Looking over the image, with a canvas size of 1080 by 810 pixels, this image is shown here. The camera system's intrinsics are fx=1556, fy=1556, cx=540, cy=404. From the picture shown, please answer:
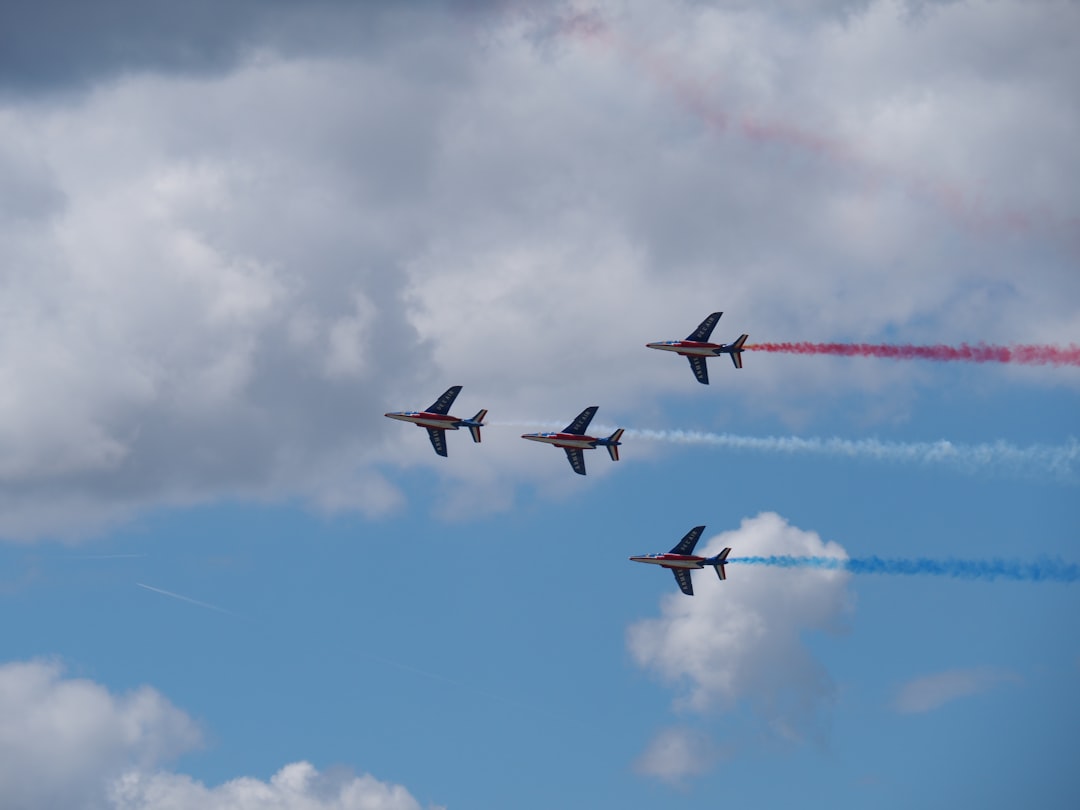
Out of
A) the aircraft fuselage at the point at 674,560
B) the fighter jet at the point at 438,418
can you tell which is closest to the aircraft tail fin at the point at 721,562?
the aircraft fuselage at the point at 674,560

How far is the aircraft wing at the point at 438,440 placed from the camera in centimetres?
16138

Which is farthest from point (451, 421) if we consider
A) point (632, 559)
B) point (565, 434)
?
point (632, 559)

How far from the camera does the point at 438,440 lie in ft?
530

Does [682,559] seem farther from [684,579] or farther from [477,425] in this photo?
[477,425]

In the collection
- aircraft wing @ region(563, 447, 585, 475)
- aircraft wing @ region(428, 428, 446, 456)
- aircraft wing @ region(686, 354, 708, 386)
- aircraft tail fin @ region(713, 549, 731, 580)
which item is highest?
aircraft wing @ region(686, 354, 708, 386)

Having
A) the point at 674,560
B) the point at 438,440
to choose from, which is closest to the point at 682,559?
the point at 674,560

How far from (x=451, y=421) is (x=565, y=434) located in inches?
463

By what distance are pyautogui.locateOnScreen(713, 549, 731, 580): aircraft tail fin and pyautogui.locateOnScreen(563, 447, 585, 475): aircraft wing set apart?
16605mm

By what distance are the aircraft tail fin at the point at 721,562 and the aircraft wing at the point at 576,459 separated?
1660 cm

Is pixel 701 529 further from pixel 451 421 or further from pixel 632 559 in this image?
pixel 451 421

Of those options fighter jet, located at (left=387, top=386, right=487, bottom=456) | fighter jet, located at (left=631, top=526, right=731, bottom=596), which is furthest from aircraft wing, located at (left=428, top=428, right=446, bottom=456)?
fighter jet, located at (left=631, top=526, right=731, bottom=596)

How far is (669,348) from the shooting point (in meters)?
154

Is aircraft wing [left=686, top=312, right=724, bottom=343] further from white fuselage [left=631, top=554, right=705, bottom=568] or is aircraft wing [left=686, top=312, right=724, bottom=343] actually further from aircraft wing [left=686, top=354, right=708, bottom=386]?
white fuselage [left=631, top=554, right=705, bottom=568]

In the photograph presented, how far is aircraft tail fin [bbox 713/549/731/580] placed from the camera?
500ft
